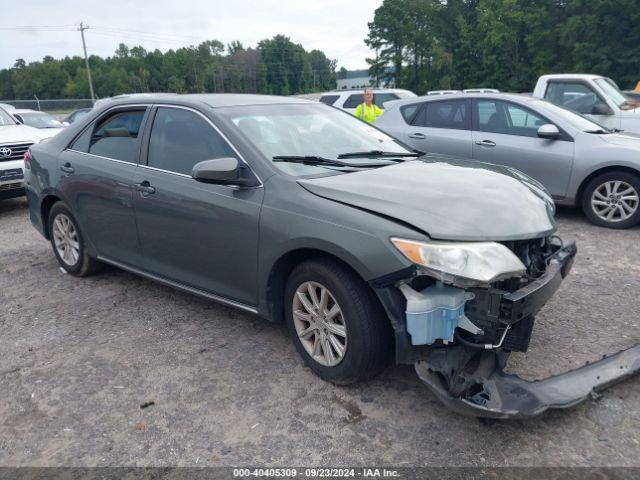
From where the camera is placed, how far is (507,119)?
6.95 m

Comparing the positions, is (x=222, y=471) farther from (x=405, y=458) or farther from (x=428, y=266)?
(x=428, y=266)

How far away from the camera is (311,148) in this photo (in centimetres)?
373

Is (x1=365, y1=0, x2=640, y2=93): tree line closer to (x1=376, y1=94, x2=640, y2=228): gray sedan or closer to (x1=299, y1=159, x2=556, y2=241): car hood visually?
(x1=376, y1=94, x2=640, y2=228): gray sedan

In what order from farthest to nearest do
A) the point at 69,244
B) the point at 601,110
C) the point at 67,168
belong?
the point at 601,110 < the point at 69,244 < the point at 67,168

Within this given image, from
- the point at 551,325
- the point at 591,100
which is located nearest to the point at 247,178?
the point at 551,325

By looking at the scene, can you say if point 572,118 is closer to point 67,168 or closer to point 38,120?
point 67,168

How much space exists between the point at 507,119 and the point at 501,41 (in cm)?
4886

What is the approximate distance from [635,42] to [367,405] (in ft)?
150

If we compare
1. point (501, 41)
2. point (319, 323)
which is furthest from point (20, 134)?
point (501, 41)

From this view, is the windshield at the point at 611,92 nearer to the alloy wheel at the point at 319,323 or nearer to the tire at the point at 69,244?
the alloy wheel at the point at 319,323

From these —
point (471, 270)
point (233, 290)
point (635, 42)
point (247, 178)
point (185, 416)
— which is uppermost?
point (635, 42)

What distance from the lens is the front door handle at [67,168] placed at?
4.68 m

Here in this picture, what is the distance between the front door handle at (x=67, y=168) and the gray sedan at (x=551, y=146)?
480 cm

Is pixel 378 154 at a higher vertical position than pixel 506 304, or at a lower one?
higher
